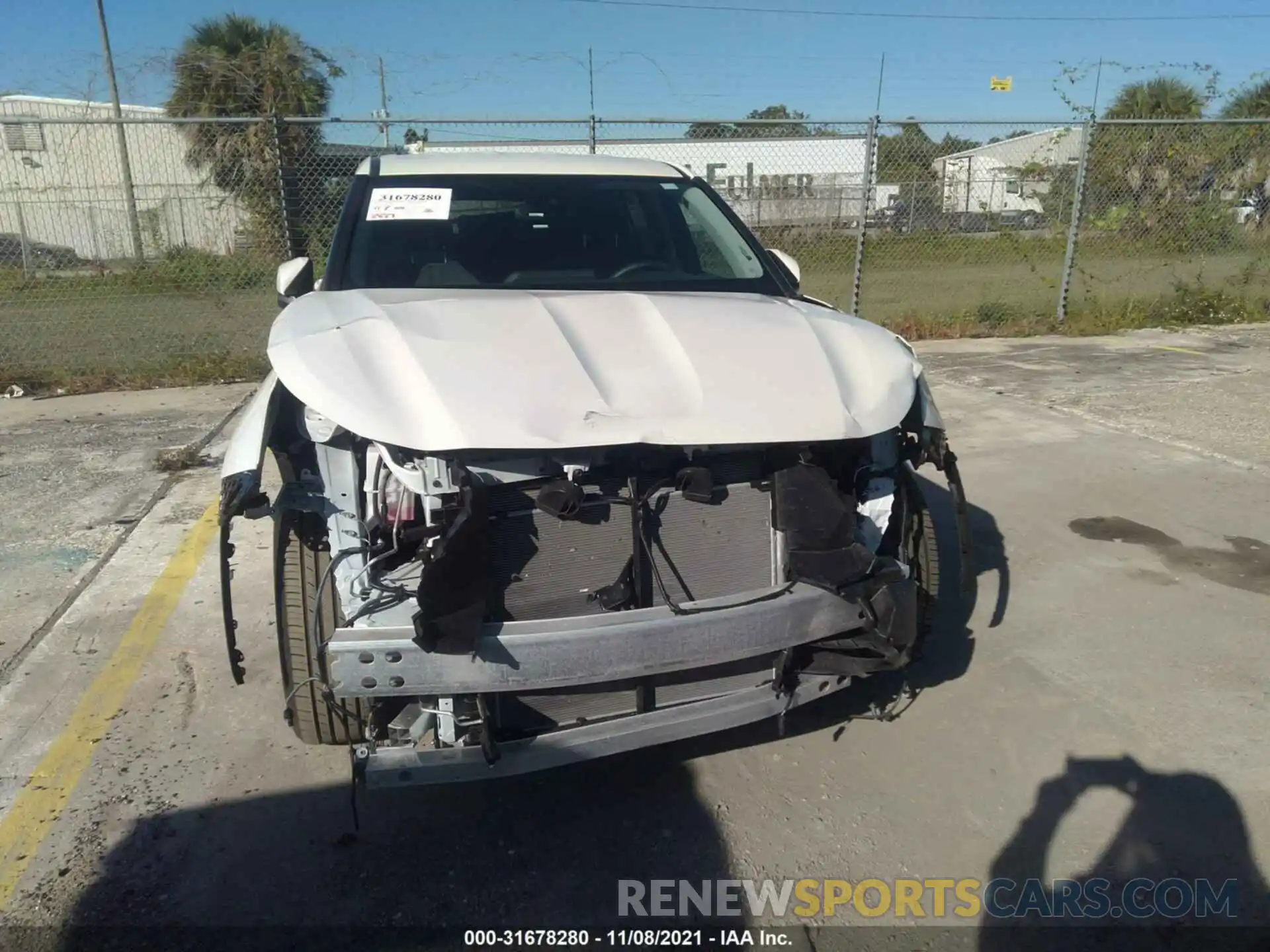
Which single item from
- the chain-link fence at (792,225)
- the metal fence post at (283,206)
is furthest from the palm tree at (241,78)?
the metal fence post at (283,206)

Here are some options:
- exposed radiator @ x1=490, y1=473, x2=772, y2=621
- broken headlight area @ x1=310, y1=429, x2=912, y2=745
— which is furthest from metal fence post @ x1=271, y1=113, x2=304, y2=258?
exposed radiator @ x1=490, y1=473, x2=772, y2=621

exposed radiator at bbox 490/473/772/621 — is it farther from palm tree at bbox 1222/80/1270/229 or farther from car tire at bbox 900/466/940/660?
palm tree at bbox 1222/80/1270/229

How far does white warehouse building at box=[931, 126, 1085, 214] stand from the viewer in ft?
36.7

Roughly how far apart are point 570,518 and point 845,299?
35.7 feet

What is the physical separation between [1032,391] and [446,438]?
274 inches

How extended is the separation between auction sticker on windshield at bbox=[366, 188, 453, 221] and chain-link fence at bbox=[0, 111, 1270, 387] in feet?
13.1

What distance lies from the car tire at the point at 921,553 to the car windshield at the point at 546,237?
1.17m

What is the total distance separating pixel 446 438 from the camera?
2.37 m

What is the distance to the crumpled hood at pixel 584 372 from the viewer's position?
96.2 inches

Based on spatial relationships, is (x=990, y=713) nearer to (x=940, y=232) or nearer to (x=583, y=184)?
(x=583, y=184)

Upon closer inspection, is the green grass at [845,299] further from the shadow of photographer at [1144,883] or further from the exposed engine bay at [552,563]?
the shadow of photographer at [1144,883]

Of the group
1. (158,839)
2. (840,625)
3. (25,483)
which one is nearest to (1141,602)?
(840,625)

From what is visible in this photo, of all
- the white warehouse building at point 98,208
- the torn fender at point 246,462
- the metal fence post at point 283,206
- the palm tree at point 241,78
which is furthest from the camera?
the palm tree at point 241,78

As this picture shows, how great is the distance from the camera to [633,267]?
4.01 metres
